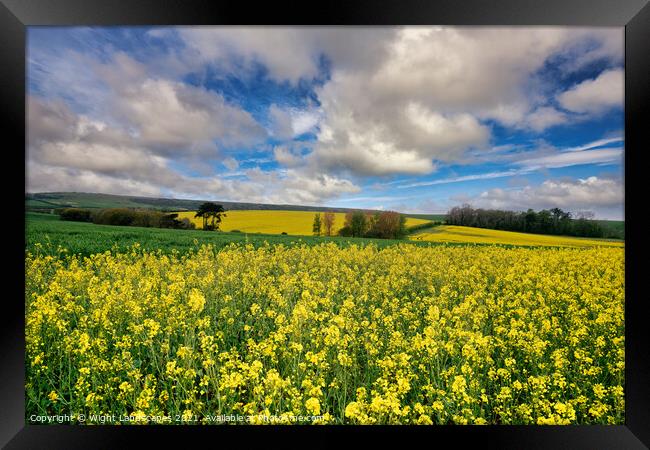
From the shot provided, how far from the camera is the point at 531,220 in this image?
2904mm

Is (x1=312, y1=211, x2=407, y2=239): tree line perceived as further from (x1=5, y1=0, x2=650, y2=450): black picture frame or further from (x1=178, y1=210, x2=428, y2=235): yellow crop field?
(x1=5, y1=0, x2=650, y2=450): black picture frame

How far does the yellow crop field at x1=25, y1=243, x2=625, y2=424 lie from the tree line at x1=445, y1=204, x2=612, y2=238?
10.7 inches

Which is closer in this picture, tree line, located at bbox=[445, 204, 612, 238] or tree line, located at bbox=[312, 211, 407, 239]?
tree line, located at bbox=[445, 204, 612, 238]

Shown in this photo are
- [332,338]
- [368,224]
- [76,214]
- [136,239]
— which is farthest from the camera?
[136,239]

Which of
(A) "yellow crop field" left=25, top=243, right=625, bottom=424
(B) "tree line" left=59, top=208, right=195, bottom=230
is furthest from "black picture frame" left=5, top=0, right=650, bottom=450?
(B) "tree line" left=59, top=208, right=195, bottom=230

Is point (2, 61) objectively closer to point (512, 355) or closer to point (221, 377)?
point (221, 377)

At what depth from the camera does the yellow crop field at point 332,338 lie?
225cm

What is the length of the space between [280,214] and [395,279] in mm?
1444

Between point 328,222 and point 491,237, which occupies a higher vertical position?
point 328,222

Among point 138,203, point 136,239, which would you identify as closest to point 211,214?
point 138,203

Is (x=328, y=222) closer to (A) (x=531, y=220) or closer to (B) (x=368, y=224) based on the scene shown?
(B) (x=368, y=224)

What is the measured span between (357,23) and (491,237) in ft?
7.80

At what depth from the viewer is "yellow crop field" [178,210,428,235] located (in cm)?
296

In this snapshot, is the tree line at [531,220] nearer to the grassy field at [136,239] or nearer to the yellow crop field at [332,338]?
the yellow crop field at [332,338]
